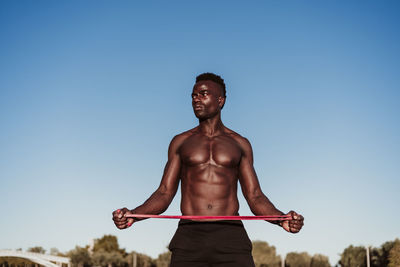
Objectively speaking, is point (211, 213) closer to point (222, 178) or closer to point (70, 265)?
point (222, 178)

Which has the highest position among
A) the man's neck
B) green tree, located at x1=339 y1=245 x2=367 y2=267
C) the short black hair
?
green tree, located at x1=339 y1=245 x2=367 y2=267

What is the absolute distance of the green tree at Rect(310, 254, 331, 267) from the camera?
242 feet

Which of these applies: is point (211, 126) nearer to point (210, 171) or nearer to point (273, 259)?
point (210, 171)

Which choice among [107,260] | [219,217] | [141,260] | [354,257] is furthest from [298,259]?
[219,217]

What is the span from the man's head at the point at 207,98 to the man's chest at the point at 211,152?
36 centimetres

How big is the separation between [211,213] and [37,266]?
10331 centimetres

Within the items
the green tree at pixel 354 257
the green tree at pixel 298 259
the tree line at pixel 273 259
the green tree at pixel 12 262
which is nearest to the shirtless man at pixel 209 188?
the tree line at pixel 273 259

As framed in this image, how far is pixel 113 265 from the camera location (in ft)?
303

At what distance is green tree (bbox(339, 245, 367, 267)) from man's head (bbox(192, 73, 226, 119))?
70269 mm

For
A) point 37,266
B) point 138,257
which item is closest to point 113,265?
point 138,257

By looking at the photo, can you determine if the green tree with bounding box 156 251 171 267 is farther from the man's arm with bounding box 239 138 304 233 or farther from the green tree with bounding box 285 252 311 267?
the man's arm with bounding box 239 138 304 233

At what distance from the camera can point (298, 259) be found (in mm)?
75938

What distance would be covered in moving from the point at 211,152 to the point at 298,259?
240ft

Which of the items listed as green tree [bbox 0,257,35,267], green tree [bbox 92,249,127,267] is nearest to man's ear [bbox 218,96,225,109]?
green tree [bbox 92,249,127,267]
